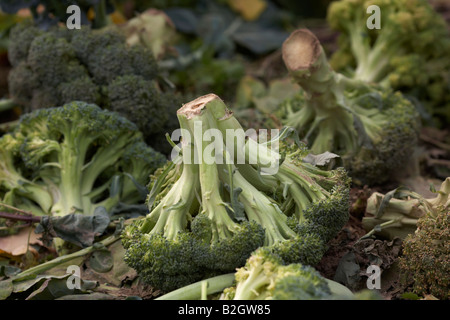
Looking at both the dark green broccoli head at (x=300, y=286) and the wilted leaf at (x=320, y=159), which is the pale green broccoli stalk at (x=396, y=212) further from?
the dark green broccoli head at (x=300, y=286)

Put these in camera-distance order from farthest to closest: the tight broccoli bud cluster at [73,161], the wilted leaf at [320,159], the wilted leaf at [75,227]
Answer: the tight broccoli bud cluster at [73,161] < the wilted leaf at [75,227] < the wilted leaf at [320,159]

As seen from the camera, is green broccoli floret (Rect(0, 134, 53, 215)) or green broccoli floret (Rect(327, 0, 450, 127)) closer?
green broccoli floret (Rect(0, 134, 53, 215))

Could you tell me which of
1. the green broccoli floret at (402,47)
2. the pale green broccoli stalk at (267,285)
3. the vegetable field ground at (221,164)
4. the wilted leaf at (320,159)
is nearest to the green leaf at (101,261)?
the vegetable field ground at (221,164)

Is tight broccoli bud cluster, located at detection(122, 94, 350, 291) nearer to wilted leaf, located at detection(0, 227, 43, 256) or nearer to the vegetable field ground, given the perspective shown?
the vegetable field ground

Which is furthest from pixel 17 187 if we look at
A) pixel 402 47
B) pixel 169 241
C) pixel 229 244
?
pixel 402 47

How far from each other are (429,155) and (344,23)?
2.70ft

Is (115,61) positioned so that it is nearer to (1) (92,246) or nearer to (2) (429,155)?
(1) (92,246)

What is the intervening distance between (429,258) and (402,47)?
5.06 ft

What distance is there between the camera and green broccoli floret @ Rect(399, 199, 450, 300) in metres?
1.32

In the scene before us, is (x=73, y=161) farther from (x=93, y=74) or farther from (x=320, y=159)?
(x=320, y=159)

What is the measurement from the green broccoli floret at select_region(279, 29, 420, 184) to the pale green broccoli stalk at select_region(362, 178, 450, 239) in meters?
0.34

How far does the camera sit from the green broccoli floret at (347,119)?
195cm

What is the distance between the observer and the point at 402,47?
2.60 m

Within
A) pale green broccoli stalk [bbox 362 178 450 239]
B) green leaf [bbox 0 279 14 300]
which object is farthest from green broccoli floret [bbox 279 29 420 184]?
green leaf [bbox 0 279 14 300]
